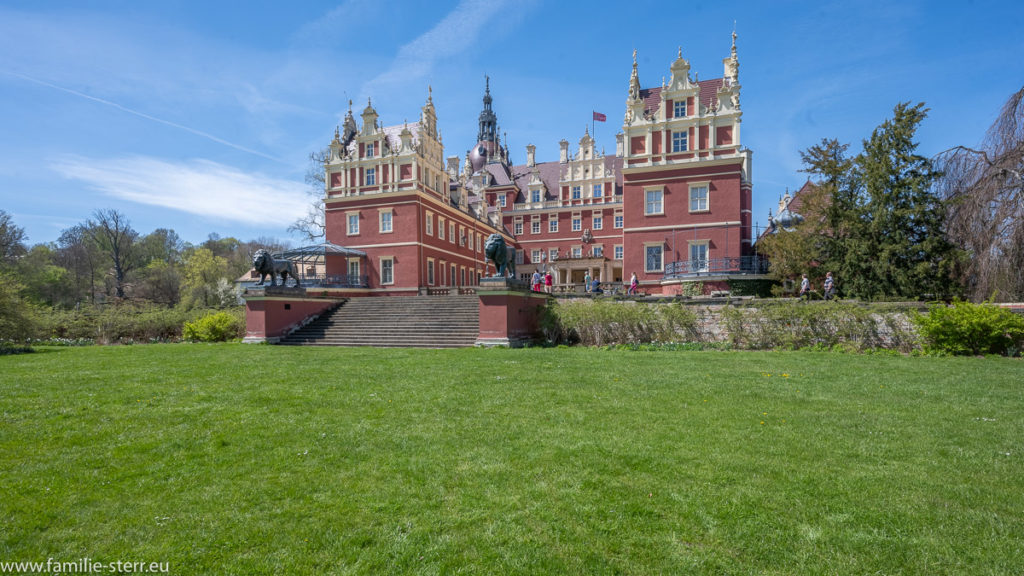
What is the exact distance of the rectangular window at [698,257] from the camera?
962 inches

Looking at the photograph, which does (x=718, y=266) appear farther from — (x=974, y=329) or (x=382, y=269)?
(x=382, y=269)

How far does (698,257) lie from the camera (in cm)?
2533

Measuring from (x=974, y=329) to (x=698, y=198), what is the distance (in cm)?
1438

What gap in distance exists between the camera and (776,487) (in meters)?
3.85

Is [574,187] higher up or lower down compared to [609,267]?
higher up

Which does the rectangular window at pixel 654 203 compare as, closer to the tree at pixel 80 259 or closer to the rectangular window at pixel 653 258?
the rectangular window at pixel 653 258

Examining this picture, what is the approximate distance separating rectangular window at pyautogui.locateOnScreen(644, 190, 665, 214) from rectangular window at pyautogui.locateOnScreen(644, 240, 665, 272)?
202cm

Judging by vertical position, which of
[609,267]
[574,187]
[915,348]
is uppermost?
[574,187]

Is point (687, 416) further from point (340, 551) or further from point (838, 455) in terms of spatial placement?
point (340, 551)

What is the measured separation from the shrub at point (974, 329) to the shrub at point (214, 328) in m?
26.2

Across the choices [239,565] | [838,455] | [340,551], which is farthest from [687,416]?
[239,565]

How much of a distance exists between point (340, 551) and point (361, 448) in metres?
1.90

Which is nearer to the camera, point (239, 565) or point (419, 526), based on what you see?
point (239, 565)

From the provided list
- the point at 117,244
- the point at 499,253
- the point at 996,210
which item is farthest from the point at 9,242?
the point at 996,210
